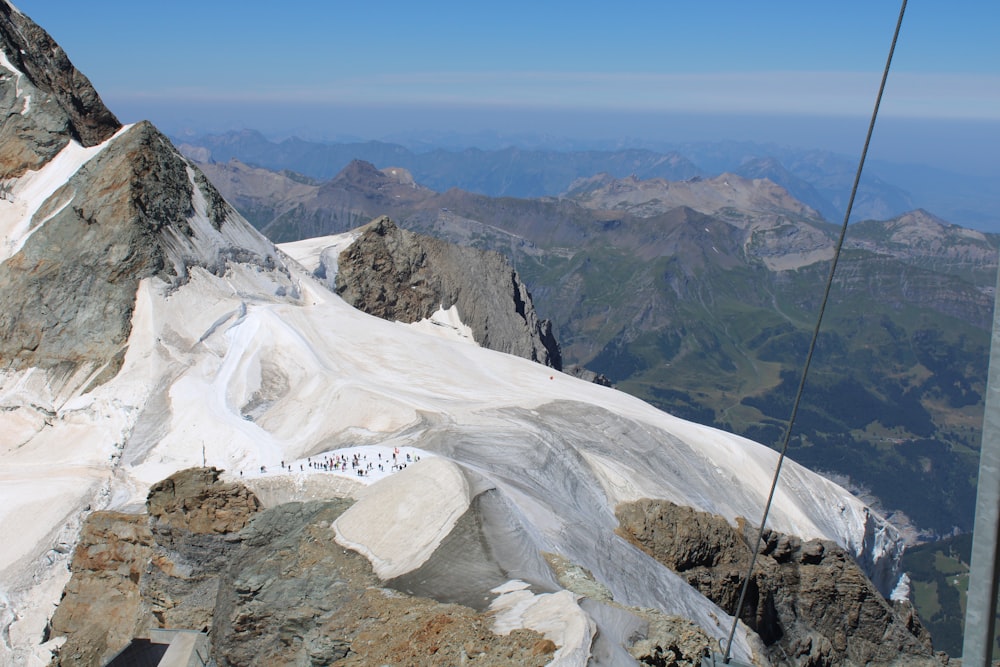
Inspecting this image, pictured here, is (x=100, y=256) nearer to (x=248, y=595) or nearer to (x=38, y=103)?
(x=38, y=103)

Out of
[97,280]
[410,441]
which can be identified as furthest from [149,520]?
[97,280]

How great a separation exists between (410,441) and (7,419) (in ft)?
70.1

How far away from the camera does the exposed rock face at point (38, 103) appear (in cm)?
5341

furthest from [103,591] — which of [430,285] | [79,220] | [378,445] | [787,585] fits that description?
[430,285]

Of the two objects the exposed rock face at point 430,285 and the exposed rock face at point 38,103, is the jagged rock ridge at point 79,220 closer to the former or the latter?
the exposed rock face at point 38,103

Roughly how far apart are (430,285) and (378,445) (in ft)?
155

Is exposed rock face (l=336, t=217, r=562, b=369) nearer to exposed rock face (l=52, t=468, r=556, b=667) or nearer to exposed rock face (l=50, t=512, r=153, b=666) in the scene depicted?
exposed rock face (l=50, t=512, r=153, b=666)

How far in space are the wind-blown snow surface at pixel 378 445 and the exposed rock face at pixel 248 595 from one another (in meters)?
1.16

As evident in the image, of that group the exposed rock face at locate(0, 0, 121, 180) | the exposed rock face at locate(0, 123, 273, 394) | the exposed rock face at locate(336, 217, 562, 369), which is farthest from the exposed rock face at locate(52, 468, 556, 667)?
the exposed rock face at locate(336, 217, 562, 369)

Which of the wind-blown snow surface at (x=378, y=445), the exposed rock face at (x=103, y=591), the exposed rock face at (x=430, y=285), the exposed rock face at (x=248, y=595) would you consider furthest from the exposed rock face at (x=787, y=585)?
the exposed rock face at (x=430, y=285)

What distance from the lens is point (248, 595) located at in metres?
23.6

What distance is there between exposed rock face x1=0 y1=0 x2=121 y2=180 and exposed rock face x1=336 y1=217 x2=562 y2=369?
82.0 ft

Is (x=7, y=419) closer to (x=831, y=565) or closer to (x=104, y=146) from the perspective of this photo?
(x=104, y=146)

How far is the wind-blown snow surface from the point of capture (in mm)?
27203
